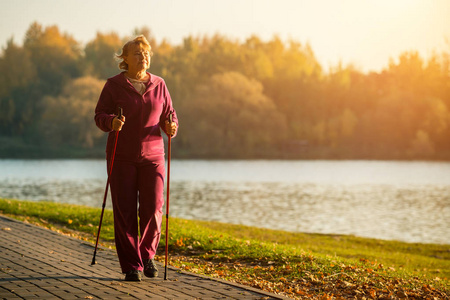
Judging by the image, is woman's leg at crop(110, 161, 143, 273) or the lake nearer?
woman's leg at crop(110, 161, 143, 273)

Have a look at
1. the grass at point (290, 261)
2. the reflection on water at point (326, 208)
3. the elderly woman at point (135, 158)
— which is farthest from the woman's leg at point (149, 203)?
the reflection on water at point (326, 208)

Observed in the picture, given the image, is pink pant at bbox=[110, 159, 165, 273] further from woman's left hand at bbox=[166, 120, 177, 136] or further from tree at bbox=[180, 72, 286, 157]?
tree at bbox=[180, 72, 286, 157]

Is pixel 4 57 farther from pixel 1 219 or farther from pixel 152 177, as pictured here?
pixel 152 177

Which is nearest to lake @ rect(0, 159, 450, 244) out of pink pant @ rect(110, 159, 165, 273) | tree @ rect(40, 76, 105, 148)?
pink pant @ rect(110, 159, 165, 273)

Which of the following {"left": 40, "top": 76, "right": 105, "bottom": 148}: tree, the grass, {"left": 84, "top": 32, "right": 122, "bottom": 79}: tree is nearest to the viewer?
the grass

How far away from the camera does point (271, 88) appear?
86188 millimetres

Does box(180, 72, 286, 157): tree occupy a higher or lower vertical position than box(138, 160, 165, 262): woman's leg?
higher

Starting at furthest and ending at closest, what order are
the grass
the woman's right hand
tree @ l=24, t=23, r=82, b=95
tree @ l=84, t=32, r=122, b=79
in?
1. tree @ l=24, t=23, r=82, b=95
2. tree @ l=84, t=32, r=122, b=79
3. the grass
4. the woman's right hand

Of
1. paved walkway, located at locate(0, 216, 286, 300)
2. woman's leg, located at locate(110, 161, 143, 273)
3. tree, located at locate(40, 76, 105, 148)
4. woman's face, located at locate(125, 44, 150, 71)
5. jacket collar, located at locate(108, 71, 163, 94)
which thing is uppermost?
tree, located at locate(40, 76, 105, 148)

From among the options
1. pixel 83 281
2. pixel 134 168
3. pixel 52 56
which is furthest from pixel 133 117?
pixel 52 56

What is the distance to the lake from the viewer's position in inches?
936

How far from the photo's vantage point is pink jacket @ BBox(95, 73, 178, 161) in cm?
656

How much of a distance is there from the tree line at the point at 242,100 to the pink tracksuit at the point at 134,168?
65783 mm

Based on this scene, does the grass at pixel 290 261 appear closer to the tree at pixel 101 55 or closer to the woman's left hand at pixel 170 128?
the woman's left hand at pixel 170 128
